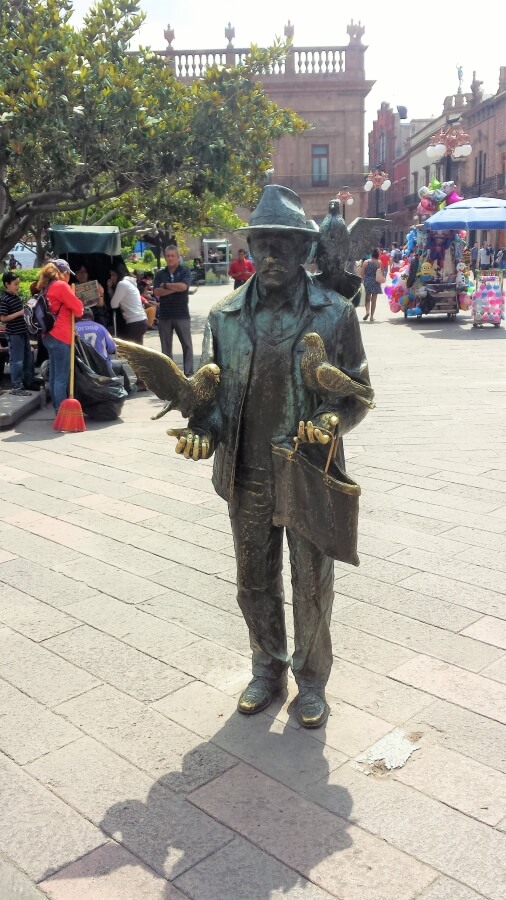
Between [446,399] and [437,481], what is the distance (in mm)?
3464

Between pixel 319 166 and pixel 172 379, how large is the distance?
44963 mm

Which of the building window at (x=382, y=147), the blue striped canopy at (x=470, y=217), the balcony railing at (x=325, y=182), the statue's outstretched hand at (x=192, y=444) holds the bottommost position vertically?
the statue's outstretched hand at (x=192, y=444)

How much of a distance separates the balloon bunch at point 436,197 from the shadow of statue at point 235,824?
17.6 m

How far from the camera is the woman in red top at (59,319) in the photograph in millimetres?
8508

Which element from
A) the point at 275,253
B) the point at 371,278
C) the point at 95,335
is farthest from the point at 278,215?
the point at 371,278

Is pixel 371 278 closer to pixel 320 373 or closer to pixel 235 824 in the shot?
pixel 320 373

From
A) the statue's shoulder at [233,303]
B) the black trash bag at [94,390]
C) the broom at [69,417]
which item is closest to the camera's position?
the statue's shoulder at [233,303]

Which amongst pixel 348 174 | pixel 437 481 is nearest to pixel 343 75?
pixel 348 174

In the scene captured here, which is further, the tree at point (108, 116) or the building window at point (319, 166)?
the building window at point (319, 166)

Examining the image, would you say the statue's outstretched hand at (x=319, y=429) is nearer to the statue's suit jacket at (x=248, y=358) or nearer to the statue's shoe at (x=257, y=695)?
the statue's suit jacket at (x=248, y=358)

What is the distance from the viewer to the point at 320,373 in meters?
2.59

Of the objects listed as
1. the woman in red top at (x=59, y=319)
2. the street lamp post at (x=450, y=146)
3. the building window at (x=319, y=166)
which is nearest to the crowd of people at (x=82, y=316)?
the woman in red top at (x=59, y=319)

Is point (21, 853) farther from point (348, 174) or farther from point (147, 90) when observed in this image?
point (348, 174)

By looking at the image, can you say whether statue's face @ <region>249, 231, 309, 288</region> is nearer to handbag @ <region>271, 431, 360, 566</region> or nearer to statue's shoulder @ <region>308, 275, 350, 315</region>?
statue's shoulder @ <region>308, 275, 350, 315</region>
